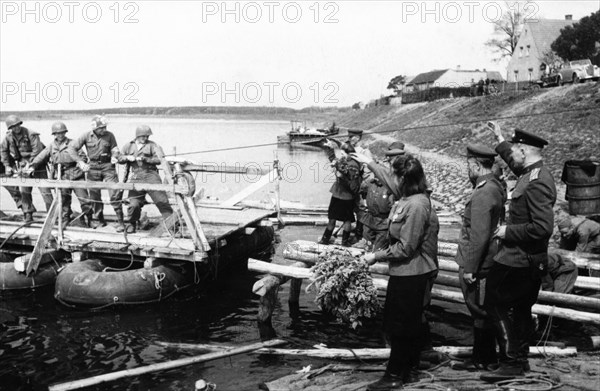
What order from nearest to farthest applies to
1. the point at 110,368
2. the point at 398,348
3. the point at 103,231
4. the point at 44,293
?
the point at 398,348
the point at 110,368
the point at 44,293
the point at 103,231

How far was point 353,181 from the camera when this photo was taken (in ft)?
35.9

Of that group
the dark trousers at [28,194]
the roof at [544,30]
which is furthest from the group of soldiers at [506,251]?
the roof at [544,30]

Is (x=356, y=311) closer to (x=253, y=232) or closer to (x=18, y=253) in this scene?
(x=253, y=232)

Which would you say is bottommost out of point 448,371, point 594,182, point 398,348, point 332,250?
point 448,371

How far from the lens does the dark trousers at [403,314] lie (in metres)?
5.82

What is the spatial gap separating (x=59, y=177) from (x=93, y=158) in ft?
3.24

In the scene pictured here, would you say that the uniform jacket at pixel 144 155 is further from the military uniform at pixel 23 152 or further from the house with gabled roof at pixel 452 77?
the house with gabled roof at pixel 452 77

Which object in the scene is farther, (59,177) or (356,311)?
(59,177)

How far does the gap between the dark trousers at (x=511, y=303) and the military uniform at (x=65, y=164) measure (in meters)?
9.76

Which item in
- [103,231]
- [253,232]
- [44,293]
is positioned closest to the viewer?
[44,293]

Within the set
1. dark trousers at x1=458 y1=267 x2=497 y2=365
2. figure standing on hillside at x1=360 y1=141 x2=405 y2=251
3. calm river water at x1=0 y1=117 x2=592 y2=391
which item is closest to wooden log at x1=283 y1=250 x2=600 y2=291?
A: figure standing on hillside at x1=360 y1=141 x2=405 y2=251

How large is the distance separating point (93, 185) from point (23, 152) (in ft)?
10.5

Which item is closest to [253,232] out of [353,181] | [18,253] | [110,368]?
[353,181]

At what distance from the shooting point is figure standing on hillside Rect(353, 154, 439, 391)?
5.75 metres
